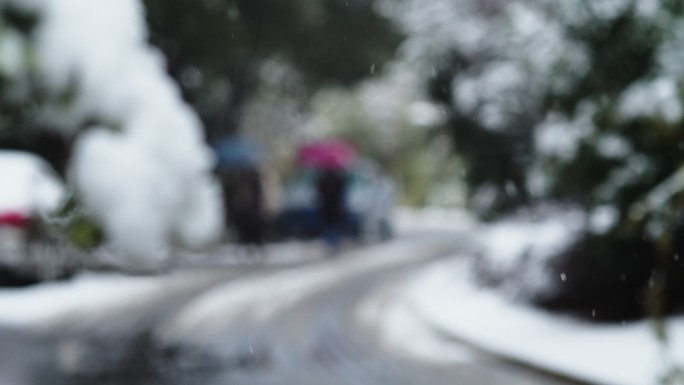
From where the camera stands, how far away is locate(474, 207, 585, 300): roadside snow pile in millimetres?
9570

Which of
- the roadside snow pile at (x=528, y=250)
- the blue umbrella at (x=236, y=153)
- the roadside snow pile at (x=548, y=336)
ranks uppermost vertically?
the blue umbrella at (x=236, y=153)

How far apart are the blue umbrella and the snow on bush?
209 mm

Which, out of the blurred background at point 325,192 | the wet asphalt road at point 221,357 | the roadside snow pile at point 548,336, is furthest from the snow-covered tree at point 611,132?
the wet asphalt road at point 221,357

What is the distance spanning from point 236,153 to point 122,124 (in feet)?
1.17

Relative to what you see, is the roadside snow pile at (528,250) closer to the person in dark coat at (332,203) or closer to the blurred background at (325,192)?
the blurred background at (325,192)

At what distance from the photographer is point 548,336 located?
865 cm

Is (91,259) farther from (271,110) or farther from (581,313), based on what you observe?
(271,110)

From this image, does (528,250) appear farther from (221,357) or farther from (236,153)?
(236,153)

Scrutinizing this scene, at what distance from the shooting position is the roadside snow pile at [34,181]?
1183 millimetres

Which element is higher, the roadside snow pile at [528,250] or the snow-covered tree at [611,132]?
the snow-covered tree at [611,132]

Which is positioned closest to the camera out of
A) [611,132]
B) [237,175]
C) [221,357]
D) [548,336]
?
[237,175]

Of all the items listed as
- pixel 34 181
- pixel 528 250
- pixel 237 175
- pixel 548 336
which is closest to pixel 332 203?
pixel 528 250

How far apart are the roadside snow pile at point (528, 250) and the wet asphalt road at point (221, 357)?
174 centimetres

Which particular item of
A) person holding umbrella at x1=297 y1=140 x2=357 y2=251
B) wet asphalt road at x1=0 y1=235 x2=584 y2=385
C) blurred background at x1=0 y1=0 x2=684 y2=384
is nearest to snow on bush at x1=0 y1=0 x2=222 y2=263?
blurred background at x1=0 y1=0 x2=684 y2=384
